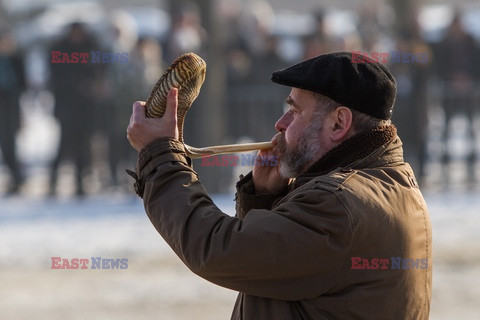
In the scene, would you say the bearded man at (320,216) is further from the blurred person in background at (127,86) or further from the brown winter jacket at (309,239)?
the blurred person in background at (127,86)

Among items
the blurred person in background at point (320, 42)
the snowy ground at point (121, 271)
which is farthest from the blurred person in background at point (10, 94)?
the blurred person in background at point (320, 42)

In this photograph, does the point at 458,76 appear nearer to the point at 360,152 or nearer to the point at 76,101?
the point at 76,101

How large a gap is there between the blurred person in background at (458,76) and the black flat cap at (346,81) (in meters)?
10.2

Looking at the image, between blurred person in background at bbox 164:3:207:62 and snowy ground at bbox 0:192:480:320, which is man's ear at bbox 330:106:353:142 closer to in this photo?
snowy ground at bbox 0:192:480:320

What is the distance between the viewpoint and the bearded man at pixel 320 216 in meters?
2.79

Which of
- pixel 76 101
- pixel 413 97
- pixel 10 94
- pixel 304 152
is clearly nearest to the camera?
pixel 304 152

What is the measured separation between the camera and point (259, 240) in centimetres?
278

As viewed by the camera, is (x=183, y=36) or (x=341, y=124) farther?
(x=183, y=36)

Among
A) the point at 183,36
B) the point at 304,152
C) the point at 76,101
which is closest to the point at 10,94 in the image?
the point at 76,101

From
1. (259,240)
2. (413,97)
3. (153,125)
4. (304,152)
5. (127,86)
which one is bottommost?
(413,97)

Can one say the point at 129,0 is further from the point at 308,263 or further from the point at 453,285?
the point at 308,263

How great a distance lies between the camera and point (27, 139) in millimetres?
20266

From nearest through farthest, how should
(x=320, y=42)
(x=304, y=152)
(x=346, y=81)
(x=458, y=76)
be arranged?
(x=346, y=81) < (x=304, y=152) < (x=320, y=42) < (x=458, y=76)

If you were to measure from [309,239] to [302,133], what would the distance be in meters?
0.46
